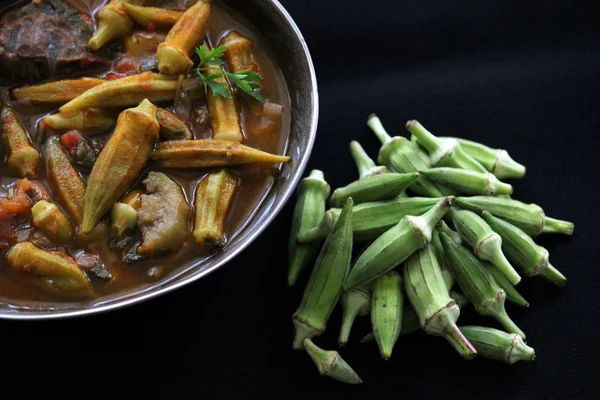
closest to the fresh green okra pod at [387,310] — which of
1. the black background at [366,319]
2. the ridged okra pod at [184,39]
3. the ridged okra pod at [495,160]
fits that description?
the black background at [366,319]

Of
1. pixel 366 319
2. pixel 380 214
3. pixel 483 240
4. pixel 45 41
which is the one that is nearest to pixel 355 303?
pixel 366 319

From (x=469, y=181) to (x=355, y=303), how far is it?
653 mm

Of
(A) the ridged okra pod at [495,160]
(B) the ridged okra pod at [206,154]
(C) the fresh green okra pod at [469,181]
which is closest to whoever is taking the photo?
(B) the ridged okra pod at [206,154]

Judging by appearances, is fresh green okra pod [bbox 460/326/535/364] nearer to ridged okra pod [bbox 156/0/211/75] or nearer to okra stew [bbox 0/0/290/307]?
okra stew [bbox 0/0/290/307]

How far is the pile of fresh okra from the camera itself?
104 inches

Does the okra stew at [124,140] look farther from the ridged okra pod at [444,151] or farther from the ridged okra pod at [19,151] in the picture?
the ridged okra pod at [444,151]

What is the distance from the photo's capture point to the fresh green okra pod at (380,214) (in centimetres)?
279

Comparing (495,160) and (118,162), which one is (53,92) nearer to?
(118,162)

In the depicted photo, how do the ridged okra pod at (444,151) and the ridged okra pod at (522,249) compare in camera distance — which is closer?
the ridged okra pod at (522,249)

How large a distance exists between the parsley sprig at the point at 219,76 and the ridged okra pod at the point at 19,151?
626 mm

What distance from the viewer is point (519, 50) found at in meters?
3.45

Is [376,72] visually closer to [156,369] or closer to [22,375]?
[156,369]

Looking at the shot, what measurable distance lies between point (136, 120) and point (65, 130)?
0.29 meters

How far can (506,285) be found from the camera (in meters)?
2.77
